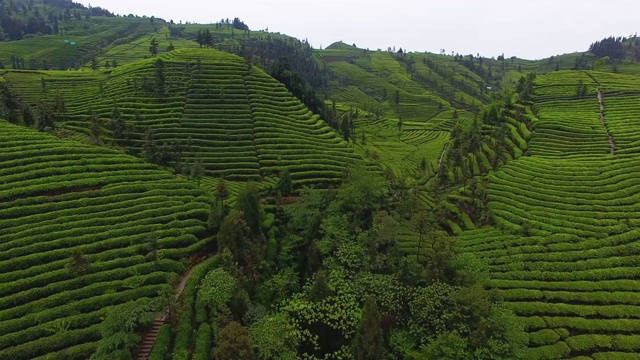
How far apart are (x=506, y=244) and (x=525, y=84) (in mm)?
74708

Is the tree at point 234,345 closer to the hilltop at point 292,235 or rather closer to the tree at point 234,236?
the hilltop at point 292,235

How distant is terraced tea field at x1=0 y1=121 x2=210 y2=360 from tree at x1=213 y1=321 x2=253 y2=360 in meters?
11.2

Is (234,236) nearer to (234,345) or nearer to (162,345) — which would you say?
(162,345)

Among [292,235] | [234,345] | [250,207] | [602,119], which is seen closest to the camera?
[234,345]

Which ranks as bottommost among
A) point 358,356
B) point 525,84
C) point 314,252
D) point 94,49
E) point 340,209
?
point 358,356

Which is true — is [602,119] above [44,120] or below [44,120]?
below

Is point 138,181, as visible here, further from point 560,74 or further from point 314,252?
point 560,74

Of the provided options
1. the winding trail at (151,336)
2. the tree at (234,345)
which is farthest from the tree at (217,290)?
the tree at (234,345)

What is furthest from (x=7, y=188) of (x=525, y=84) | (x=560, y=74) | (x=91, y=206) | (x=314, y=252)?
(x=560, y=74)

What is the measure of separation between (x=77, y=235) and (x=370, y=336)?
108ft

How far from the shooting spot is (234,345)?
88.7ft

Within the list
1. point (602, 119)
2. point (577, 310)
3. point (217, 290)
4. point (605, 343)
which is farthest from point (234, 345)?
point (602, 119)

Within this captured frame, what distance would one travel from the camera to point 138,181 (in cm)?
5162

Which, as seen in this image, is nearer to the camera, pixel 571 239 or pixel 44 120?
pixel 571 239
